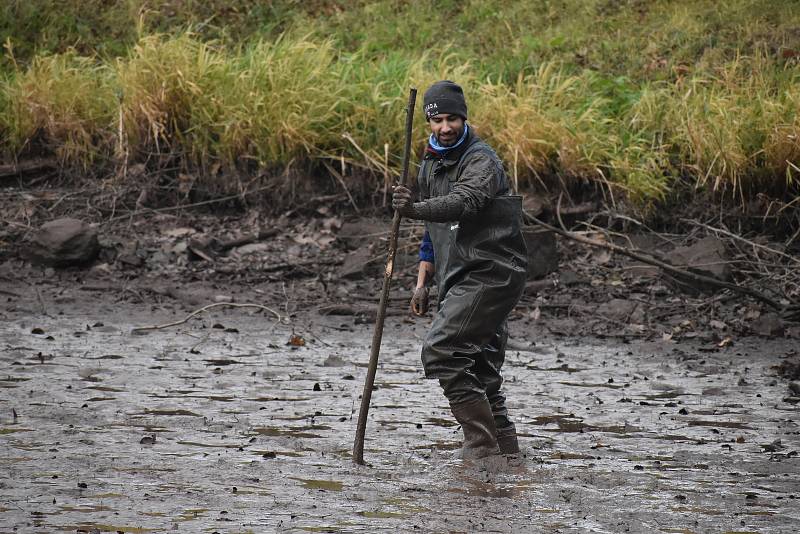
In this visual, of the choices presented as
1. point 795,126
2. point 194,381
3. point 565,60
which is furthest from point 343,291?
point 565,60

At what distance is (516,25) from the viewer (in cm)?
1520

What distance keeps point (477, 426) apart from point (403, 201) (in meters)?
1.29

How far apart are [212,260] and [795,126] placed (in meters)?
5.63

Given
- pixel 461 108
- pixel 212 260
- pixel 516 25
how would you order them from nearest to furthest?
pixel 461 108
pixel 212 260
pixel 516 25

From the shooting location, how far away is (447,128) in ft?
18.2

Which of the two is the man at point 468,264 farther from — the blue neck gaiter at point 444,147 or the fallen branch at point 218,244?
the fallen branch at point 218,244

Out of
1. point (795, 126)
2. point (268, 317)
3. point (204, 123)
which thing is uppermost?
point (795, 126)

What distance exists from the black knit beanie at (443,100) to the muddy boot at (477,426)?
147 centimetres

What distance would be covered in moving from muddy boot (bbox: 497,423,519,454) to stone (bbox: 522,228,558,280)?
4491 millimetres

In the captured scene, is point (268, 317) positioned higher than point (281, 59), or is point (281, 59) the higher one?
point (281, 59)

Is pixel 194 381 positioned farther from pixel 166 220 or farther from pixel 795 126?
pixel 795 126

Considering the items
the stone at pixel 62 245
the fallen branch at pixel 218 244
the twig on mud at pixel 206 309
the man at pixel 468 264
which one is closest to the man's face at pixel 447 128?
the man at pixel 468 264

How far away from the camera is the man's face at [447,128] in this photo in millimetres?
5559

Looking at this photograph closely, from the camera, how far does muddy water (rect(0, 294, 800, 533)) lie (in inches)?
182
